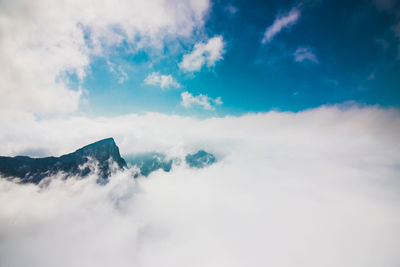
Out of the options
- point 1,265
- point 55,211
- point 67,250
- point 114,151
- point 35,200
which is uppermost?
point 114,151

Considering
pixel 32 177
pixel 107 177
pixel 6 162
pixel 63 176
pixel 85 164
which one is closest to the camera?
pixel 6 162

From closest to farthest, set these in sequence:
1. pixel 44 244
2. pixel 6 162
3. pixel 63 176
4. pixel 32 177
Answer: pixel 6 162 → pixel 32 177 → pixel 63 176 → pixel 44 244

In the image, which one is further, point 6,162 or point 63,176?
point 63,176

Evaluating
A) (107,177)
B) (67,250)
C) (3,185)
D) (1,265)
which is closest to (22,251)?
(1,265)

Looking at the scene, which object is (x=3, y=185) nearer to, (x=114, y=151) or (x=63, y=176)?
(x=63, y=176)

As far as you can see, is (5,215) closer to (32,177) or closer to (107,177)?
(32,177)

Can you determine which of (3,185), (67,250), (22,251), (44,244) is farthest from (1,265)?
(3,185)

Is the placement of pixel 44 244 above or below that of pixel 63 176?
below
